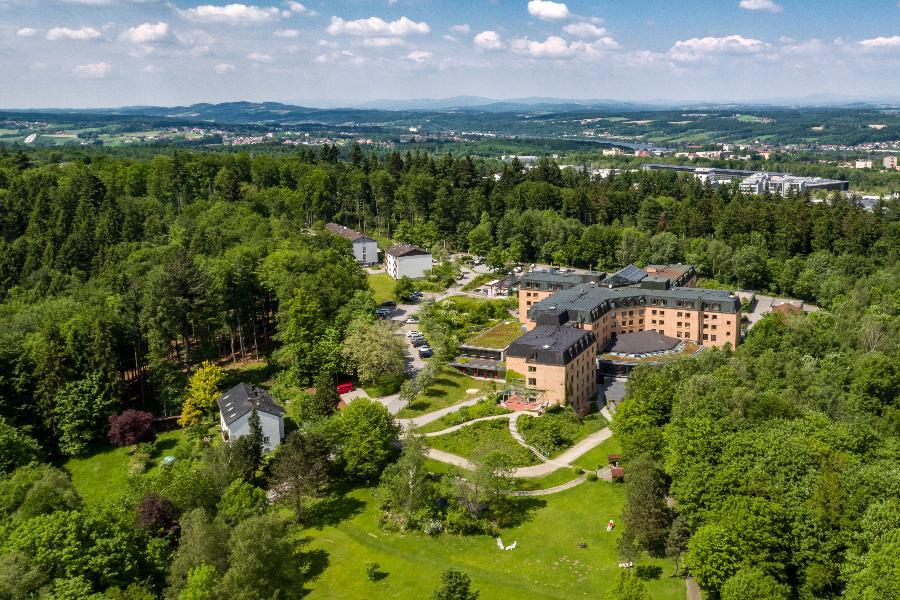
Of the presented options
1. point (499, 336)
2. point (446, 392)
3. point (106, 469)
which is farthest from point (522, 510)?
point (106, 469)

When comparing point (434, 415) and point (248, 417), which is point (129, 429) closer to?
point (248, 417)

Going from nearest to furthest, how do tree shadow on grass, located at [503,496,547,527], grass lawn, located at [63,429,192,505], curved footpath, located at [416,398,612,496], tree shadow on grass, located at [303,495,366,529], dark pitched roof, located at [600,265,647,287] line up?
1. tree shadow on grass, located at [503,496,547,527]
2. tree shadow on grass, located at [303,495,366,529]
3. curved footpath, located at [416,398,612,496]
4. grass lawn, located at [63,429,192,505]
5. dark pitched roof, located at [600,265,647,287]

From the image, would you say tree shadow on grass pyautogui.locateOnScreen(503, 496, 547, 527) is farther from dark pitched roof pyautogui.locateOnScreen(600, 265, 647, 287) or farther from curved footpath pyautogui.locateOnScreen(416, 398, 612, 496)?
dark pitched roof pyautogui.locateOnScreen(600, 265, 647, 287)

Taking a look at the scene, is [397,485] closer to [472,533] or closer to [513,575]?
[472,533]

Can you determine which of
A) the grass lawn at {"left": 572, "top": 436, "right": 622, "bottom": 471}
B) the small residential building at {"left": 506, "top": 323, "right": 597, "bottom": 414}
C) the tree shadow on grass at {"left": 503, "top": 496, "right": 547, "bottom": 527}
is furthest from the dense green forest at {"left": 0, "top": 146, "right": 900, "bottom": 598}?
the tree shadow on grass at {"left": 503, "top": 496, "right": 547, "bottom": 527}

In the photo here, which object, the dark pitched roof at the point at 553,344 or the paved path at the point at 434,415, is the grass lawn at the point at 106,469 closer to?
the paved path at the point at 434,415
